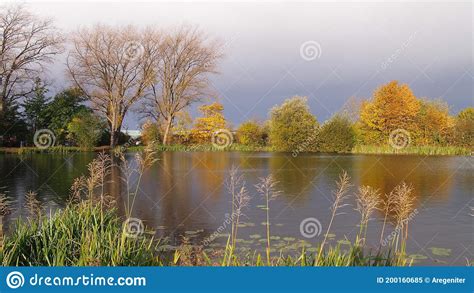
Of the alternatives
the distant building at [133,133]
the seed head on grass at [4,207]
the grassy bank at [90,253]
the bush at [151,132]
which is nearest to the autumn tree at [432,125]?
the bush at [151,132]

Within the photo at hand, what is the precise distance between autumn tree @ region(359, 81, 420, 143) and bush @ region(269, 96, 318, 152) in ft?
12.9

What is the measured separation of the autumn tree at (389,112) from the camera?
30.0 m

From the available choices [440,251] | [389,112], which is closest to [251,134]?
[389,112]

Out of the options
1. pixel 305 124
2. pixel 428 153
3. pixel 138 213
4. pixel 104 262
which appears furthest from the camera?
pixel 305 124

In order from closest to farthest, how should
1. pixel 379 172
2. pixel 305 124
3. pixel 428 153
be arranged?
pixel 379 172
pixel 428 153
pixel 305 124

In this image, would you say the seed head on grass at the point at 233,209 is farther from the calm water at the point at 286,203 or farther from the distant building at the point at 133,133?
the distant building at the point at 133,133

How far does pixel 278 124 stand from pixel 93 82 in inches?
566

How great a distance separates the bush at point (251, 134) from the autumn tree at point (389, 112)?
24.6ft

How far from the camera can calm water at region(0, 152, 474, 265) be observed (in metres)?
5.98

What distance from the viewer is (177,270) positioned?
3170mm

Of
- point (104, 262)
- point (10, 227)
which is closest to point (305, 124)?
point (10, 227)

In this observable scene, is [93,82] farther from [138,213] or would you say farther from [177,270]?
[177,270]

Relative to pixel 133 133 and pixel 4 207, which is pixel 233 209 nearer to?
pixel 4 207

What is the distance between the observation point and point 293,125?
2922 centimetres
